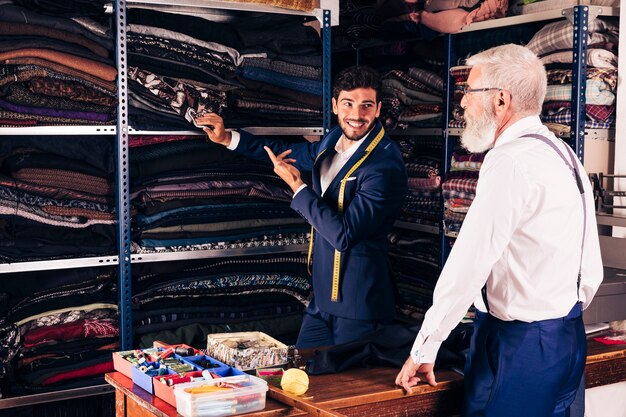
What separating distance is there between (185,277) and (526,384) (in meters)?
1.94

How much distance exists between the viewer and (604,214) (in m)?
3.51

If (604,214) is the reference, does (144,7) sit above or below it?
above

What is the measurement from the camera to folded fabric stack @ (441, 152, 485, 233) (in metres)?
3.94

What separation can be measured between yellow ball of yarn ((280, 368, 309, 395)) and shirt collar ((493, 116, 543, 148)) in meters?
0.83

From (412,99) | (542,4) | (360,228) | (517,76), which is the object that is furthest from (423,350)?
(412,99)

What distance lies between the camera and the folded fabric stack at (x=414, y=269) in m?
4.50

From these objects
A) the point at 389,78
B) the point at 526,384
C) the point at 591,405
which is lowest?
the point at 591,405

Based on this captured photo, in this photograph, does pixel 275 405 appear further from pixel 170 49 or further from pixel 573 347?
pixel 170 49

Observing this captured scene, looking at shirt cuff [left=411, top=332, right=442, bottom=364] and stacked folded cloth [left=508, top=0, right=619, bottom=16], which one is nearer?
shirt cuff [left=411, top=332, right=442, bottom=364]

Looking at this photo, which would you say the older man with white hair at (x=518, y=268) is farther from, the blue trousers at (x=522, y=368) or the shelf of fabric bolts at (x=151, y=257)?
the shelf of fabric bolts at (x=151, y=257)

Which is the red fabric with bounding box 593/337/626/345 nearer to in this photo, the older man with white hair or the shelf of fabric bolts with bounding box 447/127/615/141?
the older man with white hair

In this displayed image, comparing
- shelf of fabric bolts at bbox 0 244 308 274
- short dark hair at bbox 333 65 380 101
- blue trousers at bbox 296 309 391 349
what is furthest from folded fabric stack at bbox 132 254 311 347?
short dark hair at bbox 333 65 380 101

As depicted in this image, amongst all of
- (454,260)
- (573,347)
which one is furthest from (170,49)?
(573,347)

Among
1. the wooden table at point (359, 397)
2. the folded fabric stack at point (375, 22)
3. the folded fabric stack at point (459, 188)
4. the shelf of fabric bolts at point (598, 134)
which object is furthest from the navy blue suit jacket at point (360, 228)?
the folded fabric stack at point (375, 22)
